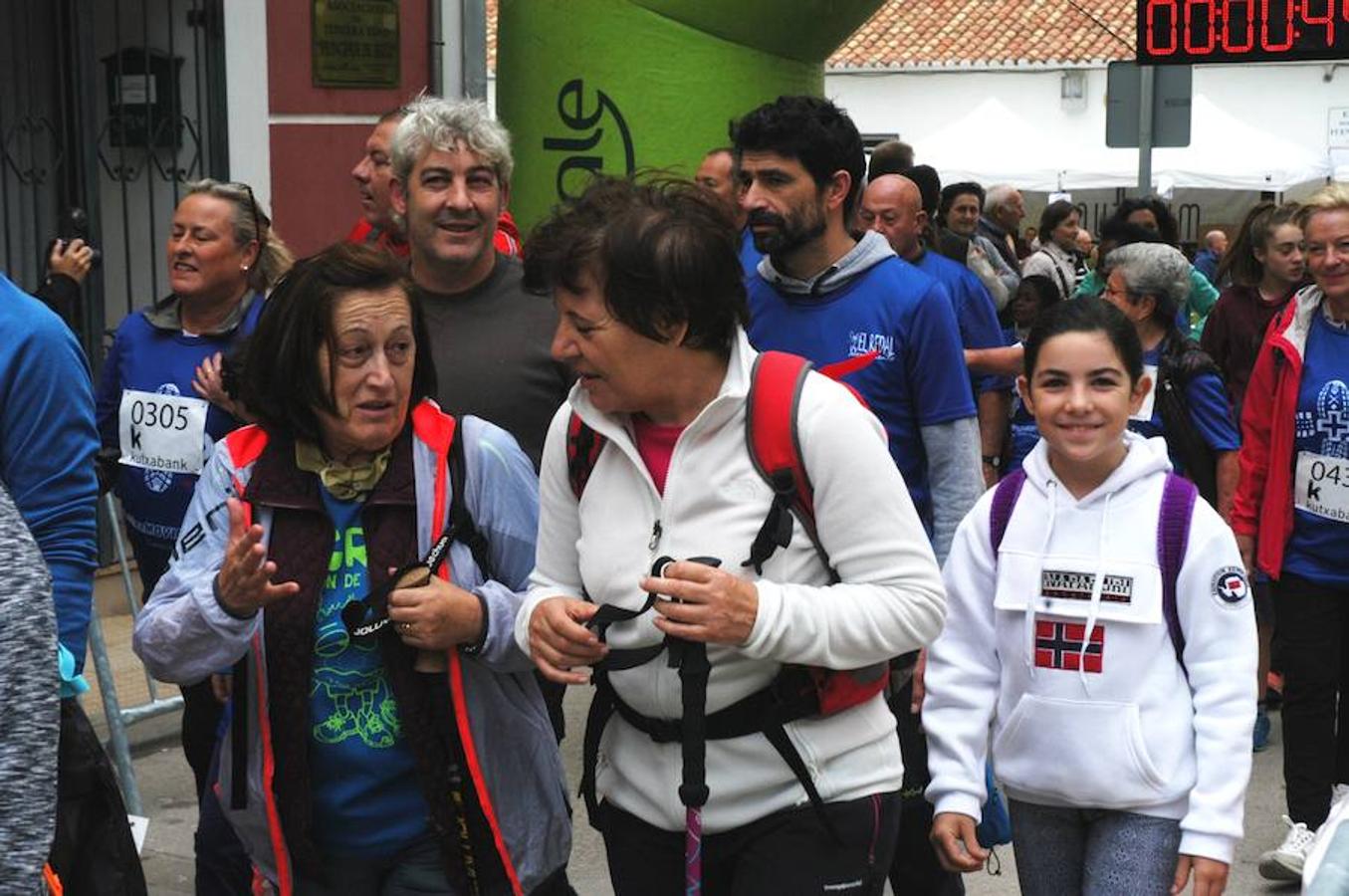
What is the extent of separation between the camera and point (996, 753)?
403 cm

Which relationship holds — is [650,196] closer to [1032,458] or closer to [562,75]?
[1032,458]

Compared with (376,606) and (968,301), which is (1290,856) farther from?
(376,606)

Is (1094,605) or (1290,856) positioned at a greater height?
(1094,605)

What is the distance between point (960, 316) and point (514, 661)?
4.03 m

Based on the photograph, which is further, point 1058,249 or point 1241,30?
point 1058,249

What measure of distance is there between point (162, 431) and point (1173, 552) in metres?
2.57

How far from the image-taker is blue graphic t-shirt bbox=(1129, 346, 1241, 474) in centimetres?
673

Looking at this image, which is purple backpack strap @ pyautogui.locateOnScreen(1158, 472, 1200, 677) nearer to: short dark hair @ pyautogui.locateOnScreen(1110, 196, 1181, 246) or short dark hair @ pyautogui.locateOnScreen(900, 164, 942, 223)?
short dark hair @ pyautogui.locateOnScreen(900, 164, 942, 223)

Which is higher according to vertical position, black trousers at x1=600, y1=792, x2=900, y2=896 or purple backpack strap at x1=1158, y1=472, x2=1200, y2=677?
purple backpack strap at x1=1158, y1=472, x2=1200, y2=677

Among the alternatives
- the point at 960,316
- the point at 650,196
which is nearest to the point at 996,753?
the point at 650,196

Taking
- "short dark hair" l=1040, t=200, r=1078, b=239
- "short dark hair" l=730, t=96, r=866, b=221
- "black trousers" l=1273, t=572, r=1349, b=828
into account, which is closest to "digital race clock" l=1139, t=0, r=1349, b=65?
"short dark hair" l=1040, t=200, r=1078, b=239

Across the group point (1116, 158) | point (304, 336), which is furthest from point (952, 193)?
point (1116, 158)

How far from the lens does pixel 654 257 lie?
330 cm

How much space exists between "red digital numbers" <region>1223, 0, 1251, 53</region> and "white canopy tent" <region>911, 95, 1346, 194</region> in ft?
60.3
